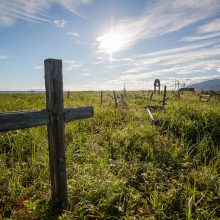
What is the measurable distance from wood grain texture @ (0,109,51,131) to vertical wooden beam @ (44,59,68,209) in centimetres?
10

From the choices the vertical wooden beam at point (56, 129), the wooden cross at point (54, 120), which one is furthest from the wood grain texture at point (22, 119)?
the vertical wooden beam at point (56, 129)

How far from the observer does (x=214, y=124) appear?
17.0ft

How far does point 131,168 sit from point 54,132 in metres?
1.94

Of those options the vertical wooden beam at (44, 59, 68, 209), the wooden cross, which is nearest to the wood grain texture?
the wooden cross

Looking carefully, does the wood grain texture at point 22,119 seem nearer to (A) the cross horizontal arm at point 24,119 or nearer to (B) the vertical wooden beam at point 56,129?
(A) the cross horizontal arm at point 24,119

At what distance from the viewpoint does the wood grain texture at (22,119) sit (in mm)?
1461

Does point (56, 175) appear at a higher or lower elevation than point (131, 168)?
higher

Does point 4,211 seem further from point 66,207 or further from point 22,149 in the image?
point 22,149

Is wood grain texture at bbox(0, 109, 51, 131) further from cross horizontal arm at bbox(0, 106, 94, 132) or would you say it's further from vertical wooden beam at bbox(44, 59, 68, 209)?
vertical wooden beam at bbox(44, 59, 68, 209)

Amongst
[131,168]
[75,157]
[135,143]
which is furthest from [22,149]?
[135,143]

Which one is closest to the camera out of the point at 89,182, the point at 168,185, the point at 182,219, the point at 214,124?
the point at 182,219

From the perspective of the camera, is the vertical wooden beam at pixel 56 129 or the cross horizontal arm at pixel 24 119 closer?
the cross horizontal arm at pixel 24 119

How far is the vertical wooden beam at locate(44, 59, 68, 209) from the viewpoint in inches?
67.8

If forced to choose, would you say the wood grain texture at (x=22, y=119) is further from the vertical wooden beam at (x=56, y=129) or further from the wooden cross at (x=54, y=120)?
the vertical wooden beam at (x=56, y=129)
